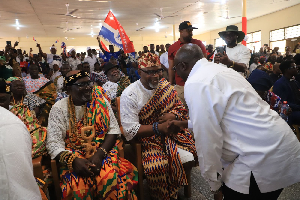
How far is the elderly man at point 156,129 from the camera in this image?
2.30 metres

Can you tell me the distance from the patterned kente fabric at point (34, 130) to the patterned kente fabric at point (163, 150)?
3.41 feet

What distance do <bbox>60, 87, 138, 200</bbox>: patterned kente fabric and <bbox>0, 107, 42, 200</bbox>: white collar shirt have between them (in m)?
1.17

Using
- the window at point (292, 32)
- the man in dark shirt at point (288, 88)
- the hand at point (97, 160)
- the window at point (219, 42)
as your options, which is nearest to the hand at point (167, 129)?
the hand at point (97, 160)

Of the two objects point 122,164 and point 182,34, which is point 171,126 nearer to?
point 122,164

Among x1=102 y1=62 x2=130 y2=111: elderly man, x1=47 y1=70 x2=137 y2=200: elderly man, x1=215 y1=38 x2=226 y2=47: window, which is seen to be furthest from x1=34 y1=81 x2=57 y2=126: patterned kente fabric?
x1=215 y1=38 x2=226 y2=47: window

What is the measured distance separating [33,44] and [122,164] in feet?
86.6

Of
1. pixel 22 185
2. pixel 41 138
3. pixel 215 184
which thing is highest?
pixel 22 185

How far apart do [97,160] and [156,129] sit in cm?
68

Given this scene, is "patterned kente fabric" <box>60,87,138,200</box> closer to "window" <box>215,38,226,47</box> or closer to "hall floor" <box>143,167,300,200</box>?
"hall floor" <box>143,167,300,200</box>

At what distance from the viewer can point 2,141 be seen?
0.85 meters

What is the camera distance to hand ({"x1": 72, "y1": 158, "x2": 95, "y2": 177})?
79.9 inches

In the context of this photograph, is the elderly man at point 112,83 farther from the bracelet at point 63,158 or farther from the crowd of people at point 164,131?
the bracelet at point 63,158

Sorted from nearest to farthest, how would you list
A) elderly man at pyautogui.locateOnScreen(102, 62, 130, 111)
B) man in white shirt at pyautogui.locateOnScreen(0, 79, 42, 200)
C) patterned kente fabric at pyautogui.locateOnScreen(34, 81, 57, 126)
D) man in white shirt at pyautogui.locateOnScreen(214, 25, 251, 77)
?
man in white shirt at pyautogui.locateOnScreen(0, 79, 42, 200)
patterned kente fabric at pyautogui.locateOnScreen(34, 81, 57, 126)
man in white shirt at pyautogui.locateOnScreen(214, 25, 251, 77)
elderly man at pyautogui.locateOnScreen(102, 62, 130, 111)

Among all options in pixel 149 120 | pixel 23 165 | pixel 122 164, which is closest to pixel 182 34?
pixel 149 120
